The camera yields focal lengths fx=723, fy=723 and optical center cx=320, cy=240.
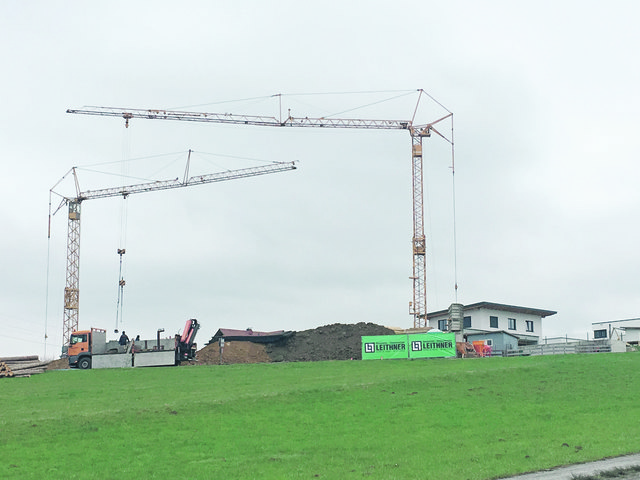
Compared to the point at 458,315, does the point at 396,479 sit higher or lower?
lower

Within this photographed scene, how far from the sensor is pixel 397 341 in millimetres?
63125

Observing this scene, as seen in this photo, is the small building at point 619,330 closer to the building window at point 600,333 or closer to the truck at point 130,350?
the building window at point 600,333

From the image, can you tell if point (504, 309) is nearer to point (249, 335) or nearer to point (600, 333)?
point (600, 333)

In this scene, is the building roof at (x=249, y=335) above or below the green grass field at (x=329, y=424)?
above

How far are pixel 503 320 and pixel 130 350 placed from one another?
186 feet

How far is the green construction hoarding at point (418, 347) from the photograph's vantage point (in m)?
62.1

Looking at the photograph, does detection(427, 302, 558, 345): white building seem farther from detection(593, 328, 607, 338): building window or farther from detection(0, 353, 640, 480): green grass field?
detection(0, 353, 640, 480): green grass field

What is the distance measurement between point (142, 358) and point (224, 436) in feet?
129

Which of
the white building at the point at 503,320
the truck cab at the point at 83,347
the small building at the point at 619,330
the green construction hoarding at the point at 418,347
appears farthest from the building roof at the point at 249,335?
the small building at the point at 619,330

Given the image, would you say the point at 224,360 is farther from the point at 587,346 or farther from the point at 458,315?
the point at 587,346

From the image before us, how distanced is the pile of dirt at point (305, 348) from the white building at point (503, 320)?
23.0 metres

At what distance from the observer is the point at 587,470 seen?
22344 mm

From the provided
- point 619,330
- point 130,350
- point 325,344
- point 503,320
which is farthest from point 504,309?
point 130,350

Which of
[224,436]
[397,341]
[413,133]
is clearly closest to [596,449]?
[224,436]
